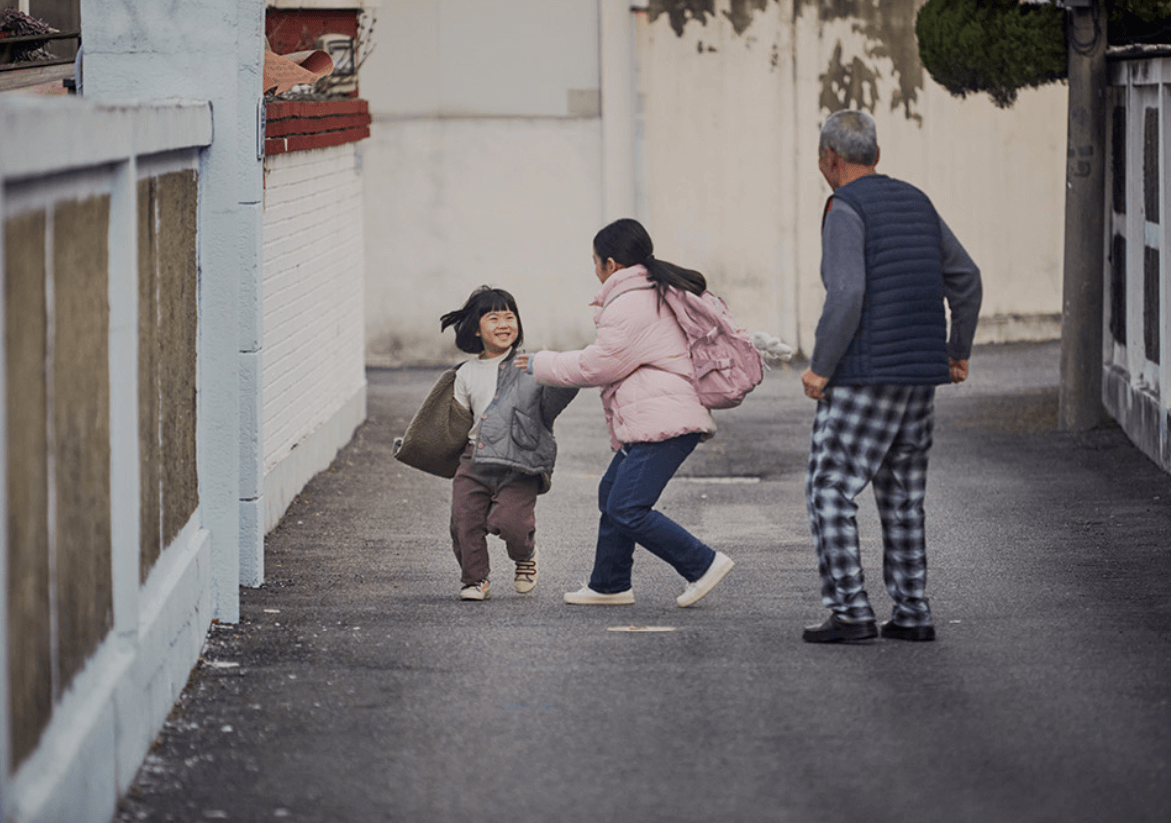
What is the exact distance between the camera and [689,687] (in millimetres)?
5840

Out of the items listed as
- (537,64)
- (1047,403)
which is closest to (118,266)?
(1047,403)

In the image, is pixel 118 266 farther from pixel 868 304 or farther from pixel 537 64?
pixel 537 64

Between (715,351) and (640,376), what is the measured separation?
1.04 feet

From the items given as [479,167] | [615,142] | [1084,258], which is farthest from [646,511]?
[479,167]

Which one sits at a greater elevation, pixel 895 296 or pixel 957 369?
pixel 895 296

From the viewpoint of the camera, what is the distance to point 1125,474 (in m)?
10.7

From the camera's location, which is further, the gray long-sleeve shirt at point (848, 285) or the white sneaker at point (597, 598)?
the white sneaker at point (597, 598)

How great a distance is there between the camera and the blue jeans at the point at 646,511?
6992 mm

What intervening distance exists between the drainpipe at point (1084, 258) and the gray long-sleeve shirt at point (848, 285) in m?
6.25

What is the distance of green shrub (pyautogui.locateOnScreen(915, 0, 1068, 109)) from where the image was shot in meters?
12.1

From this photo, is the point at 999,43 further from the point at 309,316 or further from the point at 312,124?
the point at 309,316

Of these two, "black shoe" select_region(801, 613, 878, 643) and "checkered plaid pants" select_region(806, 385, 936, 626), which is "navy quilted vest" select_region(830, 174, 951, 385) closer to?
"checkered plaid pants" select_region(806, 385, 936, 626)

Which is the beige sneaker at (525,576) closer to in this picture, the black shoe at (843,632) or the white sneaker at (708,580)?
the white sneaker at (708,580)

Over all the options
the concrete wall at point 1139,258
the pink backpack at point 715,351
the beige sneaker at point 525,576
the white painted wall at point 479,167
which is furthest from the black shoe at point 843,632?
the white painted wall at point 479,167
